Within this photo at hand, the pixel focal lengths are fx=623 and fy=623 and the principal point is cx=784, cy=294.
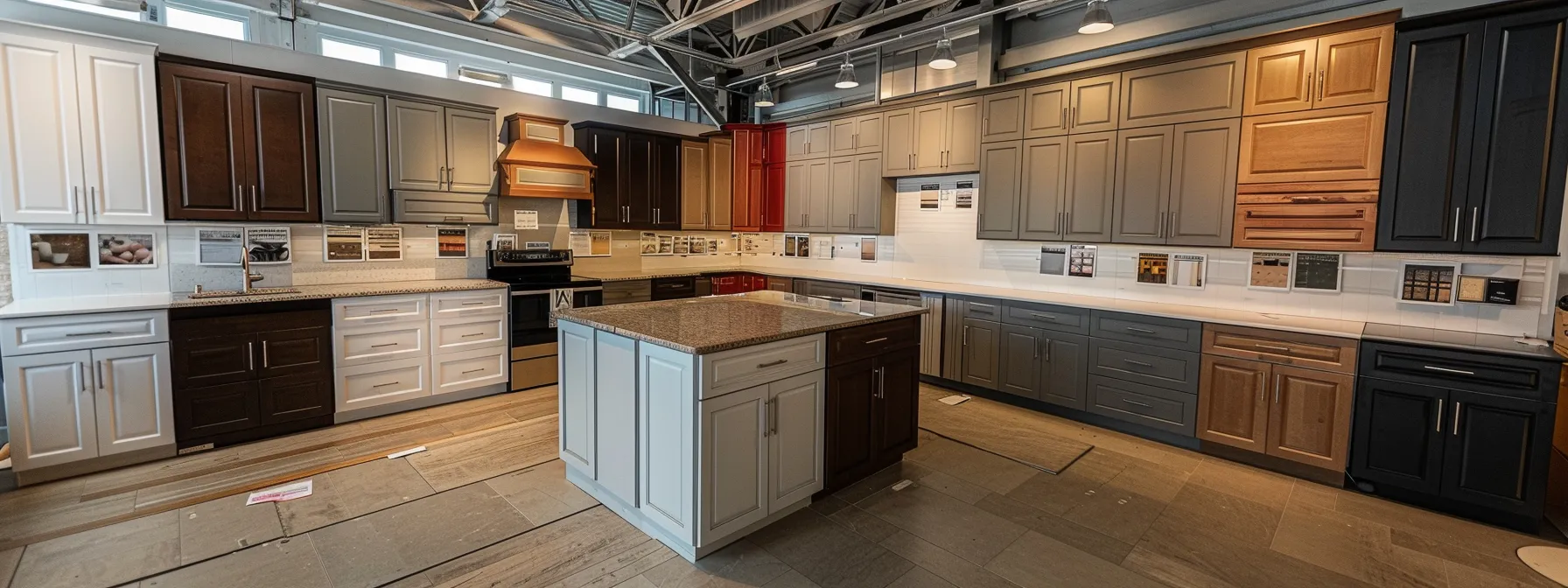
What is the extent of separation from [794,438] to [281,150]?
414 cm

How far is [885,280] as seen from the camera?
5949mm

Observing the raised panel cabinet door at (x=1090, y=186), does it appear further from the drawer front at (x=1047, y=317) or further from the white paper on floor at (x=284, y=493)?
the white paper on floor at (x=284, y=493)

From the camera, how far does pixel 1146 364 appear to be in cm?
414

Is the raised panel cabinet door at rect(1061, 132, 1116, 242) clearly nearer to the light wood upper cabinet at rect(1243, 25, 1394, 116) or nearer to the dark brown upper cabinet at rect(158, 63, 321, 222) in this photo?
the light wood upper cabinet at rect(1243, 25, 1394, 116)

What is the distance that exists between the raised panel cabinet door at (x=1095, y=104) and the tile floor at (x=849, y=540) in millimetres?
2517

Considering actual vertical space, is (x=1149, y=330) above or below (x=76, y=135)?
below

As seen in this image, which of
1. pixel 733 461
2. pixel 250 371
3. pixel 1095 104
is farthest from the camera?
pixel 1095 104

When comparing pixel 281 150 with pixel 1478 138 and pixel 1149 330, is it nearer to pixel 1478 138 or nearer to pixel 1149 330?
pixel 1149 330

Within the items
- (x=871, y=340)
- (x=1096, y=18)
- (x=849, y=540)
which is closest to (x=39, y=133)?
(x=871, y=340)

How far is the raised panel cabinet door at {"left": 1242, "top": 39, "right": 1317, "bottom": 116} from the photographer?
3.71 m

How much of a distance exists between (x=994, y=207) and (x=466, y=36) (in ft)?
15.7

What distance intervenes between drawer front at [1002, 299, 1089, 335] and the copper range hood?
3.81 meters

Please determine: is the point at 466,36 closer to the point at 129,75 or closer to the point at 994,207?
the point at 129,75

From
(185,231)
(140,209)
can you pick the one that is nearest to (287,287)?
(185,231)
